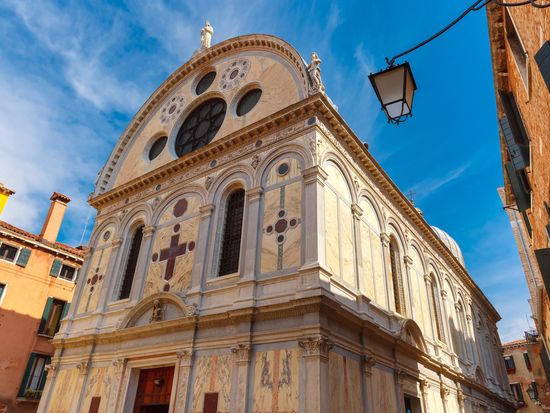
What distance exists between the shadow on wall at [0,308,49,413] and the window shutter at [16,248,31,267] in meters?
2.36

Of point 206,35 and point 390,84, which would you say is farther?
point 206,35

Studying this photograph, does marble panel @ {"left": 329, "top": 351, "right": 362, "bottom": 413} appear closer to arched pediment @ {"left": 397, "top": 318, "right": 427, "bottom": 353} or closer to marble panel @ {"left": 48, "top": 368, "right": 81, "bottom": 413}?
arched pediment @ {"left": 397, "top": 318, "right": 427, "bottom": 353}

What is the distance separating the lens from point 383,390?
11039 mm

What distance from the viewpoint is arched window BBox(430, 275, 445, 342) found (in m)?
17.7

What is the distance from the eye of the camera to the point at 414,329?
46.2 feet

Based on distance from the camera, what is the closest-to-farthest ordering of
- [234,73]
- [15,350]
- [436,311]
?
1. [234,73]
2. [436,311]
3. [15,350]

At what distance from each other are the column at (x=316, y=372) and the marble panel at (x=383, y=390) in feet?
7.94

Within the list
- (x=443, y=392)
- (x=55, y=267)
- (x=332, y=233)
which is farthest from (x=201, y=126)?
(x=443, y=392)

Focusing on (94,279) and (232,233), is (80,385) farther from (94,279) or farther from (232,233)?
(232,233)

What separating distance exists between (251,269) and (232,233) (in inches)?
81.5

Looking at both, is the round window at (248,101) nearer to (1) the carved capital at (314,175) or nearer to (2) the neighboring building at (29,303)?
(1) the carved capital at (314,175)

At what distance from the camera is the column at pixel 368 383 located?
10.0 meters

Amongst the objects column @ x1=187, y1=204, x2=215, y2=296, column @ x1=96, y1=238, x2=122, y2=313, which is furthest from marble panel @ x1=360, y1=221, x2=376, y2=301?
column @ x1=96, y1=238, x2=122, y2=313

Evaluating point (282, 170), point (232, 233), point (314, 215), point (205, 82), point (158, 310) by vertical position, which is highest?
point (205, 82)
